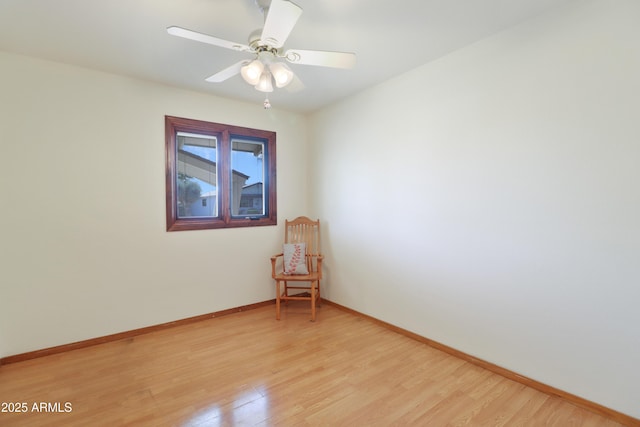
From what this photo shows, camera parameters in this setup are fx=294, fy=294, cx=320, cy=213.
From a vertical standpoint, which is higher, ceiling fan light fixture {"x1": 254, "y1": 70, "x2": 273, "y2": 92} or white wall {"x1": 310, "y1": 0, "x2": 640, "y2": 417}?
ceiling fan light fixture {"x1": 254, "y1": 70, "x2": 273, "y2": 92}

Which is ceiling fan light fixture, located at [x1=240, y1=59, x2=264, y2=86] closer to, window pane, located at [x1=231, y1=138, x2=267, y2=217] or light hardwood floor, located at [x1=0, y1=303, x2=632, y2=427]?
window pane, located at [x1=231, y1=138, x2=267, y2=217]

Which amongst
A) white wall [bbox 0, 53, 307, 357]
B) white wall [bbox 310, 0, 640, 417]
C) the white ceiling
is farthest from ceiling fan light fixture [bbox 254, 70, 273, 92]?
white wall [bbox 0, 53, 307, 357]

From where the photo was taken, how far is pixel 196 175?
3277mm

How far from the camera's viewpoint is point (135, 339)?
9.07 ft

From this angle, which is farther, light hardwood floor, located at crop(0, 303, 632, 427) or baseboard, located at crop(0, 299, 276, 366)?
baseboard, located at crop(0, 299, 276, 366)

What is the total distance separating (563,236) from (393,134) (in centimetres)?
162

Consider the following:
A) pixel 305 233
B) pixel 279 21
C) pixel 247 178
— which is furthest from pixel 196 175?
pixel 279 21

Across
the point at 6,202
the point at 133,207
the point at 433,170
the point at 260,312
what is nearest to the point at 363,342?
the point at 260,312

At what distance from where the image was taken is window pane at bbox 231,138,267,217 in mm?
3555

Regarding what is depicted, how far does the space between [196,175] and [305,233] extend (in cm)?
149

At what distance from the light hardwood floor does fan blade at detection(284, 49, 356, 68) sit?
2132 millimetres

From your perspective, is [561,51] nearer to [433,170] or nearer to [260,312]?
[433,170]

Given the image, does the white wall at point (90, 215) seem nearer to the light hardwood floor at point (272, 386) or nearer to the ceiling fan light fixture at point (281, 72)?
the light hardwood floor at point (272, 386)

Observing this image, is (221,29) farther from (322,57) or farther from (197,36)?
(322,57)
